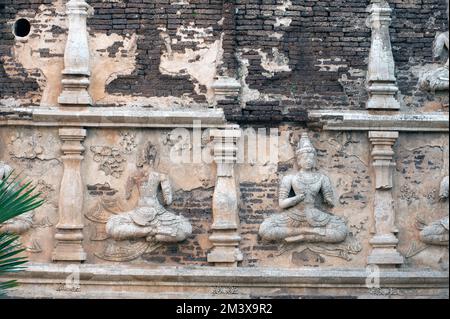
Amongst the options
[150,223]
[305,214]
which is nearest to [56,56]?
[150,223]

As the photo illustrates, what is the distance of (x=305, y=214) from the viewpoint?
920 inches

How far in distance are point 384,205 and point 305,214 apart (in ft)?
2.69

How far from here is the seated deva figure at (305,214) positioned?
2333 cm

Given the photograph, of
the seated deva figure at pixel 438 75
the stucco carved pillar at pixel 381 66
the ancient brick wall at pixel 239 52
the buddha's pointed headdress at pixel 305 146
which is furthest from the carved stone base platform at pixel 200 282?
the seated deva figure at pixel 438 75

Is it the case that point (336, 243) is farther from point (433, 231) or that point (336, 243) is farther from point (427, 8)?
point (427, 8)

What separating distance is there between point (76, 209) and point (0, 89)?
1518mm

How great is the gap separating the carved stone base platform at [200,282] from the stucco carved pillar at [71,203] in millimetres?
177

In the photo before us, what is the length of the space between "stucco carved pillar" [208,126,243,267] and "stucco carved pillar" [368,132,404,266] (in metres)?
1.40

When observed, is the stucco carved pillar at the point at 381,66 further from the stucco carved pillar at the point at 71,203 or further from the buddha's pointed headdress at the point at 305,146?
the stucco carved pillar at the point at 71,203

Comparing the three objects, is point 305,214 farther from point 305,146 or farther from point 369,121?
point 369,121

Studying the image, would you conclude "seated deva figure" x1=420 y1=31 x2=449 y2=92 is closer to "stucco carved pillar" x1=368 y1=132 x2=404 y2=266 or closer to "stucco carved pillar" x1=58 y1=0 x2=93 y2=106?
"stucco carved pillar" x1=368 y1=132 x2=404 y2=266

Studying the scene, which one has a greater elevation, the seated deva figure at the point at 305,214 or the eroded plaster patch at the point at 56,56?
the eroded plaster patch at the point at 56,56

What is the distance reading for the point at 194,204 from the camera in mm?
23406

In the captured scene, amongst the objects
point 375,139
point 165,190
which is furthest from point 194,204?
point 375,139
